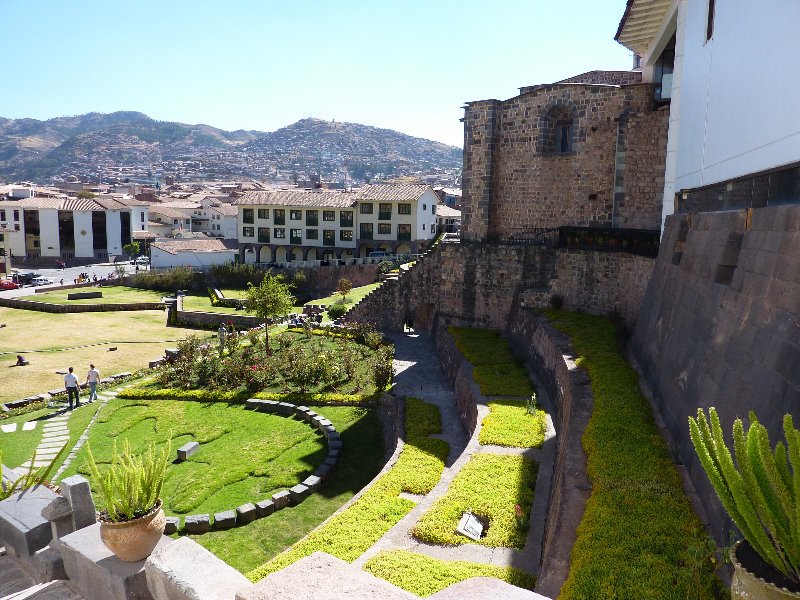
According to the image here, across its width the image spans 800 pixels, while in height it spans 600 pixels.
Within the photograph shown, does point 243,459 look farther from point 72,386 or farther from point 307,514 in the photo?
point 72,386

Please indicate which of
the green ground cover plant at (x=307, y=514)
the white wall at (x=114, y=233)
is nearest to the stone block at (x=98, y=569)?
the green ground cover plant at (x=307, y=514)

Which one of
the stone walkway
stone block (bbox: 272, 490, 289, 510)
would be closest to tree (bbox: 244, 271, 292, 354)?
the stone walkway

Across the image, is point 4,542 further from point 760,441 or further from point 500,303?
point 500,303

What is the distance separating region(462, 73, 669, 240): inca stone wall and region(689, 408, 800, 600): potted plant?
19.7m

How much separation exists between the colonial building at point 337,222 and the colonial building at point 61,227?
25.9m

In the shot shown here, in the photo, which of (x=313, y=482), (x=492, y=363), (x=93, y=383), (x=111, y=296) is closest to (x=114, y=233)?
(x=111, y=296)

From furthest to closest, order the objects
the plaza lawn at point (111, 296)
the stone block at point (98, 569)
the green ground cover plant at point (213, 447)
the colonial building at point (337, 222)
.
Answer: the colonial building at point (337, 222), the plaza lawn at point (111, 296), the green ground cover plant at point (213, 447), the stone block at point (98, 569)

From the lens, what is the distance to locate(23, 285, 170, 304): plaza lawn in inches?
1753

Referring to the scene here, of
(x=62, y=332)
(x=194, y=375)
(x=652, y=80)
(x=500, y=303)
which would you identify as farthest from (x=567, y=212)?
(x=62, y=332)

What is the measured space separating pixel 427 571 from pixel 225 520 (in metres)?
6.11

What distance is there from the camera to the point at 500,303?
24.5 metres

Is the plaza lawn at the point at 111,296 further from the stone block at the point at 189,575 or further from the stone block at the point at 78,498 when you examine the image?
the stone block at the point at 189,575

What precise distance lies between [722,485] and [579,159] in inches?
819

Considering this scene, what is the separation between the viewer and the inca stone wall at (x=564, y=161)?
2217 centimetres
